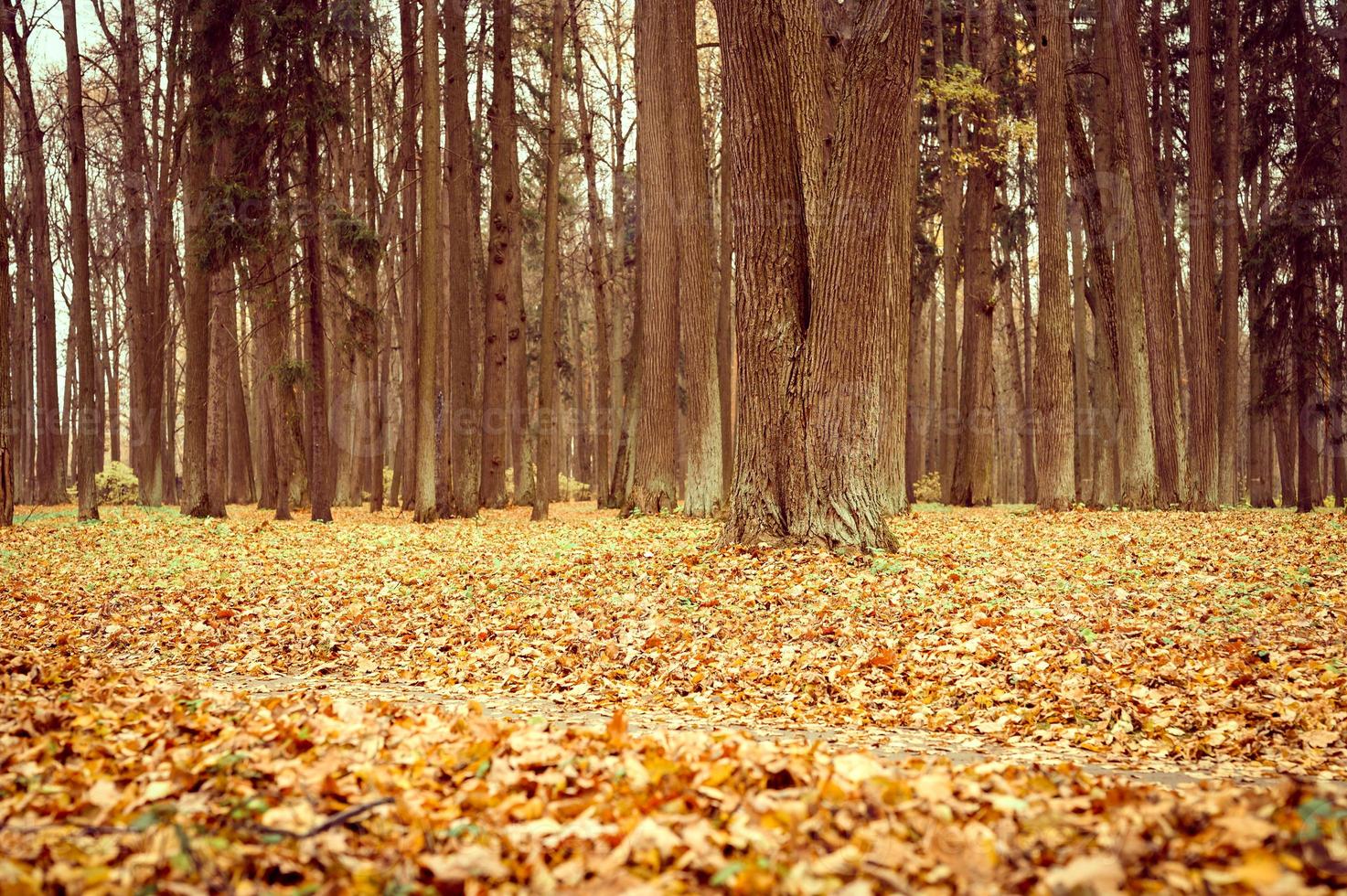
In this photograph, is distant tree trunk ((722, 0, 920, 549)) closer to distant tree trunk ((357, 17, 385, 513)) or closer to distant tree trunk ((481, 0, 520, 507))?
distant tree trunk ((357, 17, 385, 513))

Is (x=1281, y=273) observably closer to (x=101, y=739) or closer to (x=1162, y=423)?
(x=1162, y=423)

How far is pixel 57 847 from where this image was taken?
264 centimetres

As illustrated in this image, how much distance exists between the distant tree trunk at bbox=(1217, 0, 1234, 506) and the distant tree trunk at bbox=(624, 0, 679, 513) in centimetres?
1083

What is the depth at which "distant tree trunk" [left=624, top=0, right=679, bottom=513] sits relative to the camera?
15328 mm

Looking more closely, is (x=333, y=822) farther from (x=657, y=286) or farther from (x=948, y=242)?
(x=948, y=242)

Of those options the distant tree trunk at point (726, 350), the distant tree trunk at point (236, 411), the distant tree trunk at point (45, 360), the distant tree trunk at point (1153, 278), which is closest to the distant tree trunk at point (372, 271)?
the distant tree trunk at point (236, 411)

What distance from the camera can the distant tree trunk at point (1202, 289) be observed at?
1593 cm

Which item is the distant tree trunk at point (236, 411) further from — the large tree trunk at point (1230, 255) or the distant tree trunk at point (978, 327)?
the large tree trunk at point (1230, 255)

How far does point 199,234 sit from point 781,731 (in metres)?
15.0

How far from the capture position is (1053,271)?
655 inches

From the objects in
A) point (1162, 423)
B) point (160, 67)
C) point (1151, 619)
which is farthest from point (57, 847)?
point (160, 67)

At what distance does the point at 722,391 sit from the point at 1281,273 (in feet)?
43.4

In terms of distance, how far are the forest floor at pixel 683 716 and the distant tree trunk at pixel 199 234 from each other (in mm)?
6114

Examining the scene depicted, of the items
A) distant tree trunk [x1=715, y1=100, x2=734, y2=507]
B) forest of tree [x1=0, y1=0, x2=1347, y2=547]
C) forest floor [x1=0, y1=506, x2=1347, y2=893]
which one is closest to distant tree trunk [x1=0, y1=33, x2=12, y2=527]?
forest of tree [x1=0, y1=0, x2=1347, y2=547]
